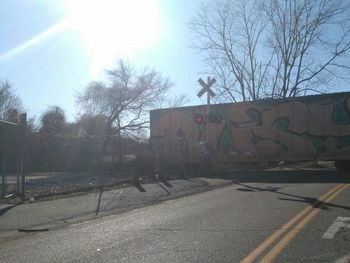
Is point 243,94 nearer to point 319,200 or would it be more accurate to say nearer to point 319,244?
point 319,200

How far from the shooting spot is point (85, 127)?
56094mm

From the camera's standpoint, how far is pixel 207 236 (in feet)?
30.0

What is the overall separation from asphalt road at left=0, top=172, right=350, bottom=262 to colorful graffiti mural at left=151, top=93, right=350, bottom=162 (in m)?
13.7

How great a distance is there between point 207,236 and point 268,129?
2065 centimetres

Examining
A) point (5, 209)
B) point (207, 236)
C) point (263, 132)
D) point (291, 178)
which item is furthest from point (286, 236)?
point (263, 132)

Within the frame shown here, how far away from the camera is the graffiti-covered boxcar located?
1070 inches

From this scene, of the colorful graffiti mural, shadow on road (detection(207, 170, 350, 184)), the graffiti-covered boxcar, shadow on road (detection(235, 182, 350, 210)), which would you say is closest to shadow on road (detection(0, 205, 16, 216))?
shadow on road (detection(235, 182, 350, 210))

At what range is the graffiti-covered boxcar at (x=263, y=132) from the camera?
2719 cm

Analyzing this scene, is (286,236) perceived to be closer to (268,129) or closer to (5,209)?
(5,209)

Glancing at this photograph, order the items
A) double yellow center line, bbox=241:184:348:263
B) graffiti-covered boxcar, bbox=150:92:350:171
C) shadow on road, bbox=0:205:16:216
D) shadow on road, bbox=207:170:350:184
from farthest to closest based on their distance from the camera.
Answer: graffiti-covered boxcar, bbox=150:92:350:171 → shadow on road, bbox=207:170:350:184 → shadow on road, bbox=0:205:16:216 → double yellow center line, bbox=241:184:348:263

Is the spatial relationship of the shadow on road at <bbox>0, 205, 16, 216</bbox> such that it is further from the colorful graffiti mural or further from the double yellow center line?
the colorful graffiti mural

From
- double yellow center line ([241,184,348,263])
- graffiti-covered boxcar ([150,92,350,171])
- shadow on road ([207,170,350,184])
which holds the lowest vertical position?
double yellow center line ([241,184,348,263])

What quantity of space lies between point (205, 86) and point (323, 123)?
6.70m

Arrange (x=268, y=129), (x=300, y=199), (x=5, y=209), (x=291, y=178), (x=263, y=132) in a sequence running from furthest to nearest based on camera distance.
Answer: (x=263, y=132), (x=268, y=129), (x=291, y=178), (x=300, y=199), (x=5, y=209)
